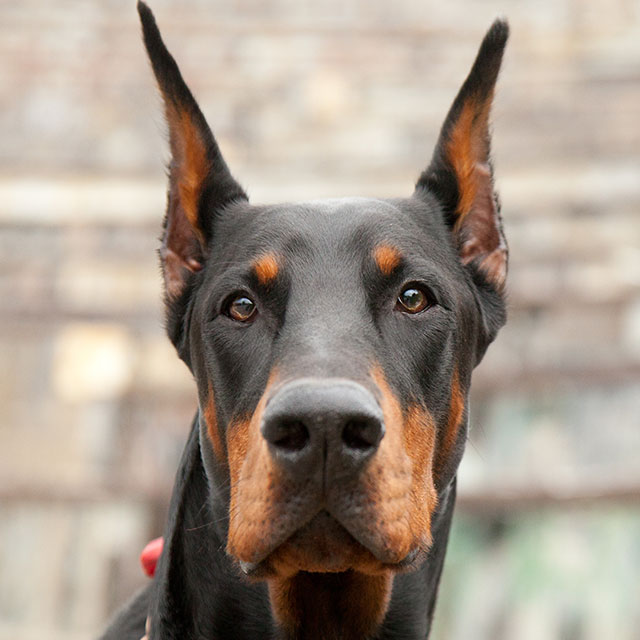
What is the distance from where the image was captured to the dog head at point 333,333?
2.63 m

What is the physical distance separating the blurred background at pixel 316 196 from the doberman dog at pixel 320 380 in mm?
2476

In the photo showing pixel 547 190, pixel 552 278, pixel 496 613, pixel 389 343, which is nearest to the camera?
pixel 389 343

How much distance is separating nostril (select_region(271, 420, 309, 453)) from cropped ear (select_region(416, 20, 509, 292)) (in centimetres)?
118

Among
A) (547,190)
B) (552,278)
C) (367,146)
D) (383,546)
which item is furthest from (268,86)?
(383,546)

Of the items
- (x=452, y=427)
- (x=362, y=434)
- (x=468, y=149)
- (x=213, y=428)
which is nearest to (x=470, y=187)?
(x=468, y=149)

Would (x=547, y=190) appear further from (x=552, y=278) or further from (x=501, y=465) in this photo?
(x=501, y=465)

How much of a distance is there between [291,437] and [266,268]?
26.4 inches

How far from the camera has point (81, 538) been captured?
8086mm

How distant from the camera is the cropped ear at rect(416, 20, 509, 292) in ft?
11.6

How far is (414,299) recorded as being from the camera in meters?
3.13

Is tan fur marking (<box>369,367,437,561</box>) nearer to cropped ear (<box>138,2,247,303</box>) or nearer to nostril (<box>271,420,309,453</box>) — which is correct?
nostril (<box>271,420,309,453</box>)

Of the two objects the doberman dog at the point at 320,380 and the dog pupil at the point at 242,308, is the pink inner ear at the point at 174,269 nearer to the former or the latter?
the doberman dog at the point at 320,380

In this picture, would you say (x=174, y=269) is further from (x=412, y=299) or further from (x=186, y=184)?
(x=412, y=299)

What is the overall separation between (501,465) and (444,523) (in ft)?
17.1
